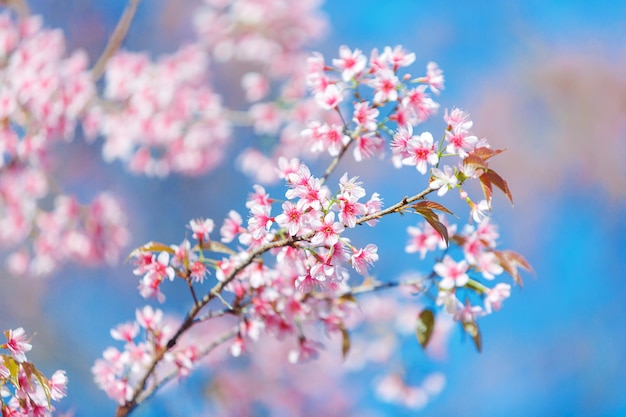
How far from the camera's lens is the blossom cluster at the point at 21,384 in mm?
618

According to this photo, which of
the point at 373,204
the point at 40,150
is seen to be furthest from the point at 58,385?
the point at 40,150

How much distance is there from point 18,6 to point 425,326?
1.23m

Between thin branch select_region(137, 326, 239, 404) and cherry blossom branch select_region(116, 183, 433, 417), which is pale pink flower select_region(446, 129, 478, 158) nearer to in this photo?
cherry blossom branch select_region(116, 183, 433, 417)

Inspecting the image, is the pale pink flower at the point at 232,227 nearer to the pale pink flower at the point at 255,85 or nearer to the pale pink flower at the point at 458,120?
the pale pink flower at the point at 458,120

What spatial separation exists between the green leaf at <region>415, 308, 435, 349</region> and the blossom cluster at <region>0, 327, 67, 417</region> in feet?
1.44

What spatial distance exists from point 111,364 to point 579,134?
9.87ft

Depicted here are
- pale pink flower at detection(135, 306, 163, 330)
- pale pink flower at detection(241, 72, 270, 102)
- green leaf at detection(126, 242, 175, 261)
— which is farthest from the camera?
pale pink flower at detection(241, 72, 270, 102)

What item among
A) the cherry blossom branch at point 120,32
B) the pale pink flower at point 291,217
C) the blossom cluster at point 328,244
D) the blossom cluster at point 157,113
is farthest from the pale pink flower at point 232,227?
the blossom cluster at point 157,113

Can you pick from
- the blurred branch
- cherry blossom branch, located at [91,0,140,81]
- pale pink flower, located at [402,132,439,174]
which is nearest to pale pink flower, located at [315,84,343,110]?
pale pink flower, located at [402,132,439,174]

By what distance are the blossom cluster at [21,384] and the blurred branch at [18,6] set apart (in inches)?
43.1

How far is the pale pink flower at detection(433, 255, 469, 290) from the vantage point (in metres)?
0.78

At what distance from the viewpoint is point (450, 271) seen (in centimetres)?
78

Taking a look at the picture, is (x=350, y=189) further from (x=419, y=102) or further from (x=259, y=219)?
(x=419, y=102)

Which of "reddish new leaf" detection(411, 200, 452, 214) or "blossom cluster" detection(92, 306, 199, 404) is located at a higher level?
"blossom cluster" detection(92, 306, 199, 404)
